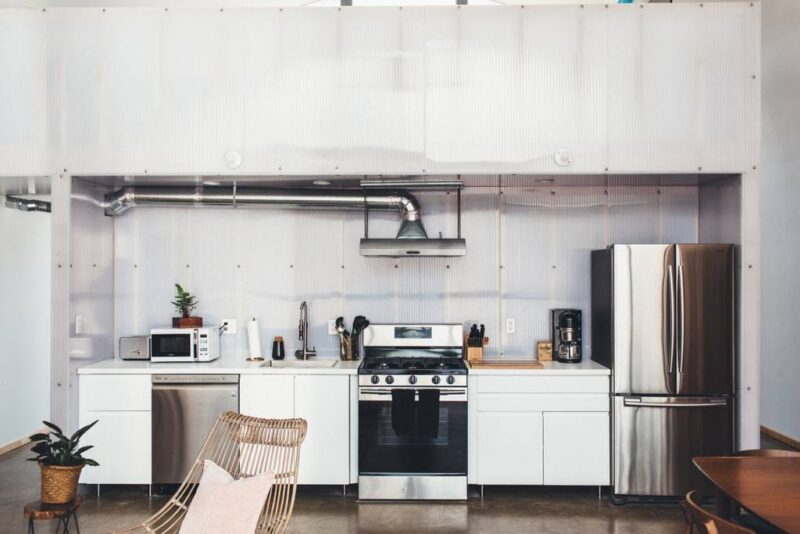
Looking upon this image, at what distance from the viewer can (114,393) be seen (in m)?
4.46

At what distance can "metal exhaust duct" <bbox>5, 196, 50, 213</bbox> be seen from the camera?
5.32 metres

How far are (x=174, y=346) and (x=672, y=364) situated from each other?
11.3ft

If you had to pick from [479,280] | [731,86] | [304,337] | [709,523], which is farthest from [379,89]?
[709,523]

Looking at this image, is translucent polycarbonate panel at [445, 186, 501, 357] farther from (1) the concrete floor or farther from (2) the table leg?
(2) the table leg

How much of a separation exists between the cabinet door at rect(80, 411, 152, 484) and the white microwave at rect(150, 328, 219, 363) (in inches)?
18.4

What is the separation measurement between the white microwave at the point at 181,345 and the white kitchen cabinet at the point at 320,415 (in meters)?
0.69

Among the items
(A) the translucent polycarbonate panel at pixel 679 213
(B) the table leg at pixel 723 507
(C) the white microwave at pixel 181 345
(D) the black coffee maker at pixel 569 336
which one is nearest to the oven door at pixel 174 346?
(C) the white microwave at pixel 181 345

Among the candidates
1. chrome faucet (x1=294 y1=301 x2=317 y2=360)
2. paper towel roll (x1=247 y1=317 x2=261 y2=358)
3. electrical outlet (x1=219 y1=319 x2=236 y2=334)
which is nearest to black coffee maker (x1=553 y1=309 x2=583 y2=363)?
chrome faucet (x1=294 y1=301 x2=317 y2=360)

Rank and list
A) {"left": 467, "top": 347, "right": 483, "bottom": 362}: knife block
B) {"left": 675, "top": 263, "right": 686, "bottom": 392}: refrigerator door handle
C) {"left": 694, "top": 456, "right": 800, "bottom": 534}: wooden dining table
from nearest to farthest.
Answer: {"left": 694, "top": 456, "right": 800, "bottom": 534}: wooden dining table → {"left": 675, "top": 263, "right": 686, "bottom": 392}: refrigerator door handle → {"left": 467, "top": 347, "right": 483, "bottom": 362}: knife block

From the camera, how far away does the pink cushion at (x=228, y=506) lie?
107 inches

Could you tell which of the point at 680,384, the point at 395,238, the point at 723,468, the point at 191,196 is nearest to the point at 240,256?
the point at 191,196

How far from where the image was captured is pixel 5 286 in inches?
210

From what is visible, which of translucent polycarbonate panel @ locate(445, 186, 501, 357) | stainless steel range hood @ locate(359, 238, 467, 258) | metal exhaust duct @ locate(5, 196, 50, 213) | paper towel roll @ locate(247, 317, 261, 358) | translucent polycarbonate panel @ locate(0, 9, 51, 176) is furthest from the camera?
metal exhaust duct @ locate(5, 196, 50, 213)

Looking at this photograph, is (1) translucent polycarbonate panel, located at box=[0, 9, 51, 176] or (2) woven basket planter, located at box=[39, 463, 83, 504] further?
(1) translucent polycarbonate panel, located at box=[0, 9, 51, 176]
